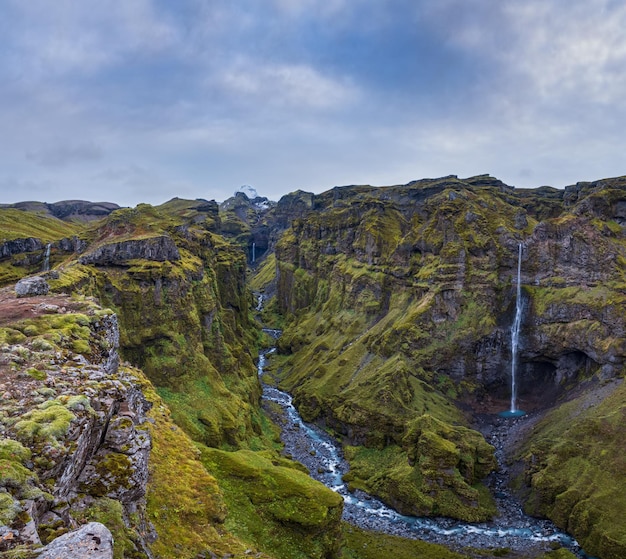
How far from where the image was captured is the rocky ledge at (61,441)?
18266 mm

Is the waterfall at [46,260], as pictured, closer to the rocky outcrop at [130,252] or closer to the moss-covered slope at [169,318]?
the moss-covered slope at [169,318]

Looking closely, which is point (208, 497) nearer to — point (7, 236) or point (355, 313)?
point (7, 236)

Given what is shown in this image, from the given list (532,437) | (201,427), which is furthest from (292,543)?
(532,437)

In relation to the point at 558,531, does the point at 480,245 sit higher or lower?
higher

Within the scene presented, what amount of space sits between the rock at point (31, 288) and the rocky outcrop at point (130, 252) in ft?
131

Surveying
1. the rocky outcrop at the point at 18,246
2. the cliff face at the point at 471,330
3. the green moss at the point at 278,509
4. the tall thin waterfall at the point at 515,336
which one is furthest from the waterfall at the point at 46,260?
the tall thin waterfall at the point at 515,336

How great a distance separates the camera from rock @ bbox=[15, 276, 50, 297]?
4881 cm

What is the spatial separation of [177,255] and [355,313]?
8018 centimetres

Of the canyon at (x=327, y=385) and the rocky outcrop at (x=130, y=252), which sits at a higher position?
the rocky outcrop at (x=130, y=252)

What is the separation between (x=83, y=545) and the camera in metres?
15.7

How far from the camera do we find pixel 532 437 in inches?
3885

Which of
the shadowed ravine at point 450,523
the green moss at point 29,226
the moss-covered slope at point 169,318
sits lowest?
the shadowed ravine at point 450,523

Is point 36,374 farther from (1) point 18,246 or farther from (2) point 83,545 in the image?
(1) point 18,246

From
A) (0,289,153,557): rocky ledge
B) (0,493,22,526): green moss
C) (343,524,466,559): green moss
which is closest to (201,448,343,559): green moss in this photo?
(343,524,466,559): green moss
